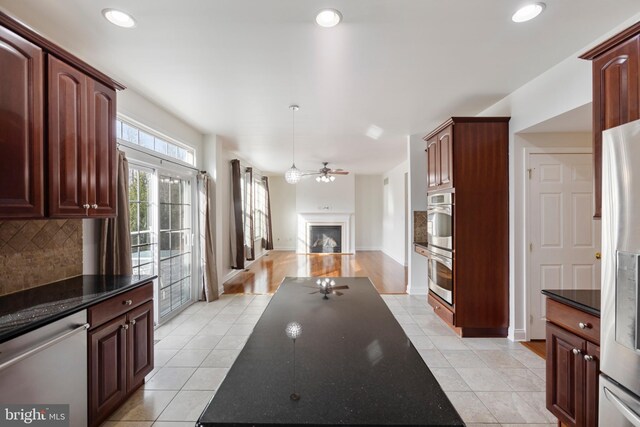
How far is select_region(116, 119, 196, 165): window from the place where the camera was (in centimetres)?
289

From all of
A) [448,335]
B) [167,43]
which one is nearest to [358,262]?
[448,335]

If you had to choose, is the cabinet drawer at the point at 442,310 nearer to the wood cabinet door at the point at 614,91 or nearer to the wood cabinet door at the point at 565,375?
the wood cabinet door at the point at 565,375

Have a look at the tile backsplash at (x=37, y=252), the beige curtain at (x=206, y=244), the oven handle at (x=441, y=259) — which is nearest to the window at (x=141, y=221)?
the tile backsplash at (x=37, y=252)

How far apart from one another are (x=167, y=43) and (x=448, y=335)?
3975mm

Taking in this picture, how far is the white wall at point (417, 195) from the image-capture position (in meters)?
4.71

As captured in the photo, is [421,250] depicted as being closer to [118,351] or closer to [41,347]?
[118,351]

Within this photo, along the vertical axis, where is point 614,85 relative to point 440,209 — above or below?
above

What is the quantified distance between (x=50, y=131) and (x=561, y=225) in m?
4.53

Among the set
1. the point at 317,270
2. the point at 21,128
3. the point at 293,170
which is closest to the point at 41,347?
the point at 21,128

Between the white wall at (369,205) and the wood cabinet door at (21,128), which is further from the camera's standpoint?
the white wall at (369,205)

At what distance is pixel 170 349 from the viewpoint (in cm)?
294

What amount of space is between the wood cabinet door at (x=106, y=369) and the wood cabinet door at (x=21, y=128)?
85 centimetres

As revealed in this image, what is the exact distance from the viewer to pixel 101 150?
2.11 metres

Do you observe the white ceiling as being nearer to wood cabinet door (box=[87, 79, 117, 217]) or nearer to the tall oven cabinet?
wood cabinet door (box=[87, 79, 117, 217])
